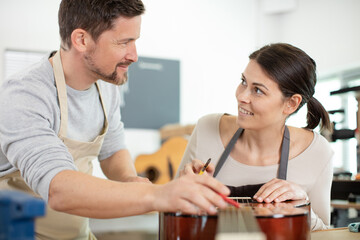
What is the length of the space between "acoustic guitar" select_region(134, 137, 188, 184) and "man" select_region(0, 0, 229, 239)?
91.4 inches

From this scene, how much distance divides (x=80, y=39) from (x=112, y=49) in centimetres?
12

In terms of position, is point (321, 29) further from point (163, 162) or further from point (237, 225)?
point (237, 225)

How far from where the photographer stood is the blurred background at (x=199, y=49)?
3.87 m

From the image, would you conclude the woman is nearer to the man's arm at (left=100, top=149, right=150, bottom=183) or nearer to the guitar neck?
the man's arm at (left=100, top=149, right=150, bottom=183)

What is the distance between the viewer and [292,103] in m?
1.75

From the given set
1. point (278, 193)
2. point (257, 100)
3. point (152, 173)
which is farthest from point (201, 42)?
point (278, 193)

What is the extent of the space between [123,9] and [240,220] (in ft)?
2.82

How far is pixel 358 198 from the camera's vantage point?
251 centimetres

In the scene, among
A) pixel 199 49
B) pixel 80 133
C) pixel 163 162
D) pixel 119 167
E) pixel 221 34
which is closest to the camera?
pixel 80 133

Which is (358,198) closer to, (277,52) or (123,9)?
(277,52)

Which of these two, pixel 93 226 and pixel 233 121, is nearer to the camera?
pixel 233 121

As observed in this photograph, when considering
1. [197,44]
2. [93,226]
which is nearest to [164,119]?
[197,44]

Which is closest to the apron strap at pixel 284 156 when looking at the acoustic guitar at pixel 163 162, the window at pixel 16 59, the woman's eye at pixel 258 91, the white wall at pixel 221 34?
the woman's eye at pixel 258 91

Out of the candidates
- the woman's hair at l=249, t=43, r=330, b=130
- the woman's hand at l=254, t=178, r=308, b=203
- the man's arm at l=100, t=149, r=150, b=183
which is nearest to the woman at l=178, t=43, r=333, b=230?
the woman's hair at l=249, t=43, r=330, b=130
